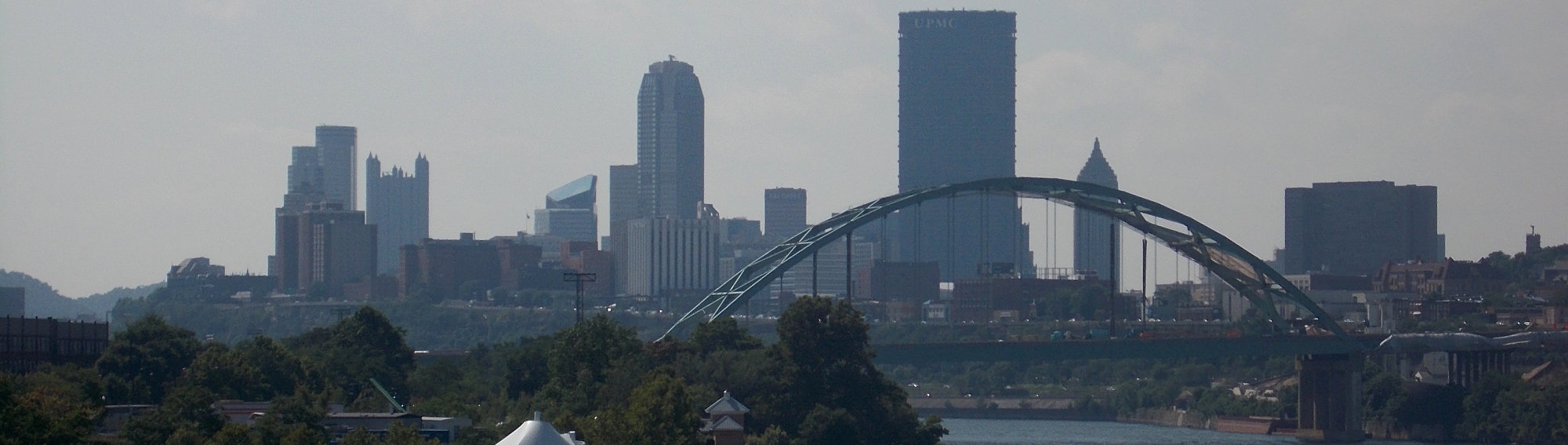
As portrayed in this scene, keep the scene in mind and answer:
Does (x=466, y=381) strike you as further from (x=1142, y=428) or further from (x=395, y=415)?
(x=1142, y=428)

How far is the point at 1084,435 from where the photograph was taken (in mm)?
114500

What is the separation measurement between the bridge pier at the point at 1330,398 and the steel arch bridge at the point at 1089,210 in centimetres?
159

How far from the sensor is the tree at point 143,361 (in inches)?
2571

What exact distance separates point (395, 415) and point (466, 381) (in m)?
30.9

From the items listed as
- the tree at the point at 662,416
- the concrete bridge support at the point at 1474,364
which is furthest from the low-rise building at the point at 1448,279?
the tree at the point at 662,416

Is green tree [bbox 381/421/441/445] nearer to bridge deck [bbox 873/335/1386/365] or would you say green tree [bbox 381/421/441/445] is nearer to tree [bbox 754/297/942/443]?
tree [bbox 754/297/942/443]

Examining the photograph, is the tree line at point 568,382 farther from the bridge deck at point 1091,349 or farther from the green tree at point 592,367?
the bridge deck at point 1091,349

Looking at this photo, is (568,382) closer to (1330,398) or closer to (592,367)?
(592,367)

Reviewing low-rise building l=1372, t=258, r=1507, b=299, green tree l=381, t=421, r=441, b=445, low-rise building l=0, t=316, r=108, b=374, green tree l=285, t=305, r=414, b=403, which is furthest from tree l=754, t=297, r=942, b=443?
low-rise building l=1372, t=258, r=1507, b=299

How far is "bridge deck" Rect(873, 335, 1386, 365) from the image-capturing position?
10575cm

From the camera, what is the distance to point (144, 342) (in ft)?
235

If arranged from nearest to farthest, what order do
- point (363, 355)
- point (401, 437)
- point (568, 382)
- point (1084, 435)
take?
point (401, 437) → point (568, 382) → point (363, 355) → point (1084, 435)

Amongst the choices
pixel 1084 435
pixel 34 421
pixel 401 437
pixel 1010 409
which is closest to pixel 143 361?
pixel 401 437

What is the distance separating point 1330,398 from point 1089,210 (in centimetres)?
1442
